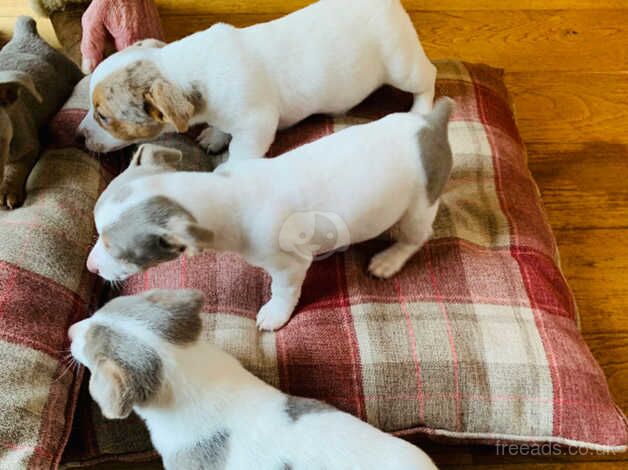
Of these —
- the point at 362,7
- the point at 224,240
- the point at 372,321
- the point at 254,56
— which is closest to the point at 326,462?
the point at 372,321

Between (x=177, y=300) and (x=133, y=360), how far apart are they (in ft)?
0.60

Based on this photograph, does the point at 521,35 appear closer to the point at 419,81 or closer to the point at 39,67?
→ the point at 419,81

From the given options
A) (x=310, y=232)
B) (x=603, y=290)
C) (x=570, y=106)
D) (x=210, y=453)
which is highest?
(x=310, y=232)

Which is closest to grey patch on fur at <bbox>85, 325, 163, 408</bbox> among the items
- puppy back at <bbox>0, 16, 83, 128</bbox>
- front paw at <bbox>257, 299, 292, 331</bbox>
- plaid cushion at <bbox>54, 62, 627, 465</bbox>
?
plaid cushion at <bbox>54, 62, 627, 465</bbox>

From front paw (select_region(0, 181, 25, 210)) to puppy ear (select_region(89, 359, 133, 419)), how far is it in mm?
863

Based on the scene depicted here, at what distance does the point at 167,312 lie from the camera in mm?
1447

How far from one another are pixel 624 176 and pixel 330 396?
5.73ft

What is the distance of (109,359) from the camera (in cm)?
136

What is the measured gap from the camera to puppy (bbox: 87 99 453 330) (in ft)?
4.89

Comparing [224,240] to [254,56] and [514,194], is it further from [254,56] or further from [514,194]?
[514,194]

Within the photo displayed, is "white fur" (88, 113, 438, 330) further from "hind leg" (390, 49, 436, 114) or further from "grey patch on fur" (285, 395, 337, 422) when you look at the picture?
"hind leg" (390, 49, 436, 114)

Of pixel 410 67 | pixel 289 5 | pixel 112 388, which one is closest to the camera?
pixel 112 388

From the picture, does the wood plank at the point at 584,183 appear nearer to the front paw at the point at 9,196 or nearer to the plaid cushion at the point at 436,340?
the plaid cushion at the point at 436,340

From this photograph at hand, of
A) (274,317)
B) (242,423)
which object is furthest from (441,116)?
(242,423)
